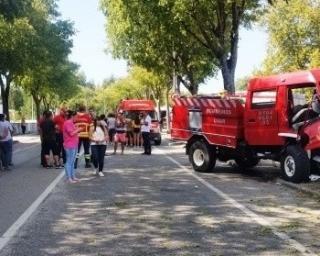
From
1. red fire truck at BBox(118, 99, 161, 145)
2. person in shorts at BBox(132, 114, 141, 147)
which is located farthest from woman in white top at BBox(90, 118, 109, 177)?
red fire truck at BBox(118, 99, 161, 145)

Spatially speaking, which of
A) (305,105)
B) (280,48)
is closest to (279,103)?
(305,105)

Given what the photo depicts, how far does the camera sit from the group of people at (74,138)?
14.3 m

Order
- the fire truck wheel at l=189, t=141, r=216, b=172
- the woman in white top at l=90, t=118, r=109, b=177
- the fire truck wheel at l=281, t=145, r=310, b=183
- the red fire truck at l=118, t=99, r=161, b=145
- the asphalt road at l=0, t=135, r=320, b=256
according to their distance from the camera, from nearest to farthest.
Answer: the asphalt road at l=0, t=135, r=320, b=256, the fire truck wheel at l=281, t=145, r=310, b=183, the woman in white top at l=90, t=118, r=109, b=177, the fire truck wheel at l=189, t=141, r=216, b=172, the red fire truck at l=118, t=99, r=161, b=145

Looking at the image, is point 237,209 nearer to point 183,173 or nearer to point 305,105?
point 305,105

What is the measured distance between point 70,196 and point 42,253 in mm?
4790

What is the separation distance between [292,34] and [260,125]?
3301cm

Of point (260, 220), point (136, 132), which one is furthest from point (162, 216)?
point (136, 132)

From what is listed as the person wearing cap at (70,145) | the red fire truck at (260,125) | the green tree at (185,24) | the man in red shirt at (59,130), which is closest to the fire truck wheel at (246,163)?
the red fire truck at (260,125)

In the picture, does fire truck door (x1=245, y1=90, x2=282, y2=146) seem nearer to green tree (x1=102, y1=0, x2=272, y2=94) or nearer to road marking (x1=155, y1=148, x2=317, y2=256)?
road marking (x1=155, y1=148, x2=317, y2=256)

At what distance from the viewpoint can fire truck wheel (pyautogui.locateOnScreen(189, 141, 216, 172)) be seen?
53.7ft

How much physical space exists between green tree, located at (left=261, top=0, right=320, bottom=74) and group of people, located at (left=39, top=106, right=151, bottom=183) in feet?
77.3

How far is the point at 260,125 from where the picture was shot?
578 inches

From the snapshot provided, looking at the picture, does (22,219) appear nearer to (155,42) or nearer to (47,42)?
(155,42)

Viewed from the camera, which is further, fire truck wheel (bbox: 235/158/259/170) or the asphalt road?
fire truck wheel (bbox: 235/158/259/170)
